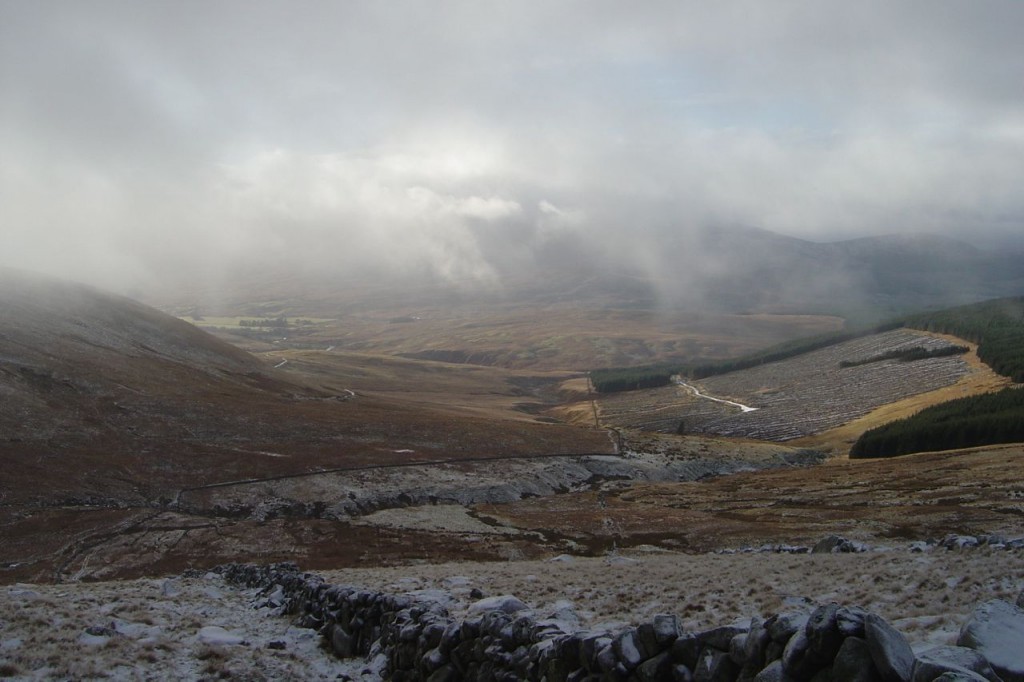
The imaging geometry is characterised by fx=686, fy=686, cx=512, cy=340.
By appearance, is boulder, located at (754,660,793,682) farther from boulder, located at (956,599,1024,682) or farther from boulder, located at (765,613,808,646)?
boulder, located at (956,599,1024,682)

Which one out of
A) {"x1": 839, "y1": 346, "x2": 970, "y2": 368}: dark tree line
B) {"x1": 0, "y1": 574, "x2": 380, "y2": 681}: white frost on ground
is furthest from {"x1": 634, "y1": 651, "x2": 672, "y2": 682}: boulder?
{"x1": 839, "y1": 346, "x2": 970, "y2": 368}: dark tree line

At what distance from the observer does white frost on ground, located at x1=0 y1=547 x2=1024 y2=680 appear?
48.2 feet

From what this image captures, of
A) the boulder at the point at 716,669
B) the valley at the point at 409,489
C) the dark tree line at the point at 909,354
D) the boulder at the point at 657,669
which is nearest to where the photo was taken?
the boulder at the point at 716,669

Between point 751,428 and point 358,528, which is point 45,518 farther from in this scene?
point 751,428

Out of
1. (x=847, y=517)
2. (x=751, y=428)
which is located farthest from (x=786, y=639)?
(x=751, y=428)

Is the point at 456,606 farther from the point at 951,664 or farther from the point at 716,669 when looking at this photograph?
the point at 951,664

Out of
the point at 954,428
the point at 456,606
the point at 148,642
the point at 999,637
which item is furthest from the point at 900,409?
the point at 148,642

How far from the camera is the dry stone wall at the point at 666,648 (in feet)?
26.5

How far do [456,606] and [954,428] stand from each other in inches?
4453

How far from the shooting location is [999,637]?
8602 millimetres

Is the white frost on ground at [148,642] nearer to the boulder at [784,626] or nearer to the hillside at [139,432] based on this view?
the boulder at [784,626]

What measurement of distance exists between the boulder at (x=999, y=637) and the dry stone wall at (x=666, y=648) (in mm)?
14

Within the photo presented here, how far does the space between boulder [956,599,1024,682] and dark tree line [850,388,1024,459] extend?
10964 cm

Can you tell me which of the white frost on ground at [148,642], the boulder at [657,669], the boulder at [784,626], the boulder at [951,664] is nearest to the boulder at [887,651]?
the boulder at [951,664]
